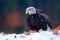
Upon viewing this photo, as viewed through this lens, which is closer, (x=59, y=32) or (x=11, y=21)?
(x=59, y=32)

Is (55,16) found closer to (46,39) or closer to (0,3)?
(0,3)

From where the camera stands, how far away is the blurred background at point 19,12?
497cm

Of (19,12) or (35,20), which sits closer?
(35,20)

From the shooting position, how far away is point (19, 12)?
517 centimetres

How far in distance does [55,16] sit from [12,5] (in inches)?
41.3

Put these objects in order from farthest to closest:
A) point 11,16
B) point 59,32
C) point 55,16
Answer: point 11,16
point 55,16
point 59,32

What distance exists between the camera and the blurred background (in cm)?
497

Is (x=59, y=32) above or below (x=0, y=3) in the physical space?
below

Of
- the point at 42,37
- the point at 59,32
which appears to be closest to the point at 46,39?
the point at 42,37

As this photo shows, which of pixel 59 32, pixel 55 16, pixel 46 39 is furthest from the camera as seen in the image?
pixel 55 16

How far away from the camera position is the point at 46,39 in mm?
2271

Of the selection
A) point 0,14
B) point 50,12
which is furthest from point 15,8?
point 50,12

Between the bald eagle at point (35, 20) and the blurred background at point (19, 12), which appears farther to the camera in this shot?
the blurred background at point (19, 12)

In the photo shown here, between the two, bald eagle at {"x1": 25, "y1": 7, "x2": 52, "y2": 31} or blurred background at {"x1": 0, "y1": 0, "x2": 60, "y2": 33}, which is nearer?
bald eagle at {"x1": 25, "y1": 7, "x2": 52, "y2": 31}
